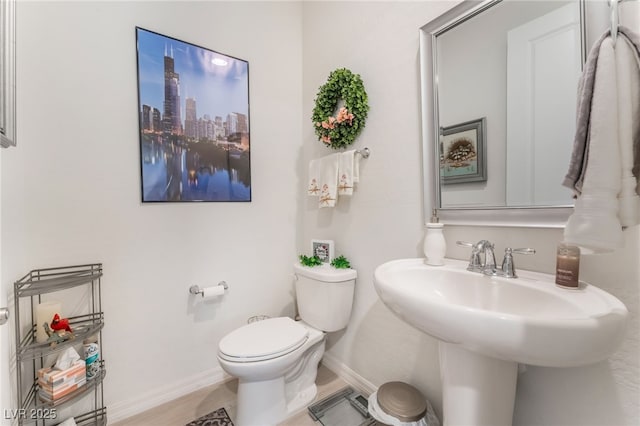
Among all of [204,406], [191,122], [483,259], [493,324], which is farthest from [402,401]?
[191,122]

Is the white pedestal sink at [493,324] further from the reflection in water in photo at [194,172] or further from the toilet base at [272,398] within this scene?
the reflection in water in photo at [194,172]

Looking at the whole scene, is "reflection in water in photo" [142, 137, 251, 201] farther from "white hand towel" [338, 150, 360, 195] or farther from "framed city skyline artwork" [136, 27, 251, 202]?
"white hand towel" [338, 150, 360, 195]

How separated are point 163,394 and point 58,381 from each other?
541 millimetres

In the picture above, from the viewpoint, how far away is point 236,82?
1733mm

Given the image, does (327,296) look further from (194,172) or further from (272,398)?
(194,172)

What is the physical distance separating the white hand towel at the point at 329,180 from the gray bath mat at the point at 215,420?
1247 millimetres

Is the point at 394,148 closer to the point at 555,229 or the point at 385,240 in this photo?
the point at 385,240

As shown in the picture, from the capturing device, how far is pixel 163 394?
1490mm

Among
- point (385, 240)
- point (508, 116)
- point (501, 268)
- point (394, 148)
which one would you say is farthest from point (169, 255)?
point (508, 116)

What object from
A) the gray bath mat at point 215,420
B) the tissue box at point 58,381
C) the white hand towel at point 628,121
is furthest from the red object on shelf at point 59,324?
the white hand towel at point 628,121

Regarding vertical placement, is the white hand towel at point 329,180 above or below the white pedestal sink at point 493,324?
above

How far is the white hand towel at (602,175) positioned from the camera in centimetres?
61

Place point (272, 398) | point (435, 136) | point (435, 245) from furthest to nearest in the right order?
1. point (272, 398)
2. point (435, 136)
3. point (435, 245)

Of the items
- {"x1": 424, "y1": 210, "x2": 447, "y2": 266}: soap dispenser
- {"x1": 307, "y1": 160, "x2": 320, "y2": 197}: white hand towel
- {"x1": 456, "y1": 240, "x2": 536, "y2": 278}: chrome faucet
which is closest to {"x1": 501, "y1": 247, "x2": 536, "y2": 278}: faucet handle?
{"x1": 456, "y1": 240, "x2": 536, "y2": 278}: chrome faucet
